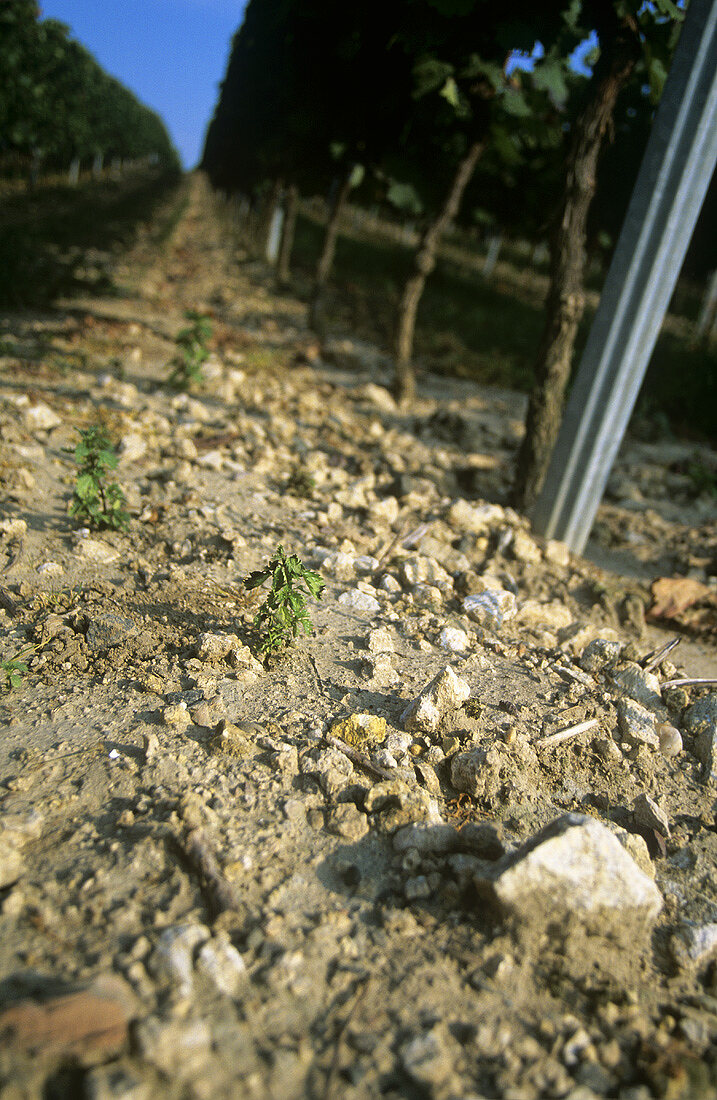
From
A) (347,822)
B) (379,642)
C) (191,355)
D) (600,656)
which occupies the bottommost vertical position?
(347,822)

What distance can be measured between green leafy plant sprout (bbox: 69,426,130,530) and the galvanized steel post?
2.51 metres

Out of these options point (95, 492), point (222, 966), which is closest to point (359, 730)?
point (222, 966)

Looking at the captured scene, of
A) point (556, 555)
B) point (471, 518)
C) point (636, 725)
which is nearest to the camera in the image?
point (636, 725)

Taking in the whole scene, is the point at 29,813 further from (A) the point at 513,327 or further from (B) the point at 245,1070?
(A) the point at 513,327

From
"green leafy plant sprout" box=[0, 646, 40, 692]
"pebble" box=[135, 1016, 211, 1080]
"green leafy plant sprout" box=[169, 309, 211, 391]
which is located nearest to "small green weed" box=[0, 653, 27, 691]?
"green leafy plant sprout" box=[0, 646, 40, 692]

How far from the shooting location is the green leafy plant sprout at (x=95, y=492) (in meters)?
3.34

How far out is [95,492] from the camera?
337 cm

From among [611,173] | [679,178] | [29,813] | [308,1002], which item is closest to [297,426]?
[679,178]

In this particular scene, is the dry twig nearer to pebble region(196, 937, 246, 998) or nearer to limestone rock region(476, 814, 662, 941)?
limestone rock region(476, 814, 662, 941)

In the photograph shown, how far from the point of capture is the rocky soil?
1.49 meters

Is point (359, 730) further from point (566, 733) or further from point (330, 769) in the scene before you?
point (566, 733)

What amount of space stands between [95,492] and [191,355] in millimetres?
2692

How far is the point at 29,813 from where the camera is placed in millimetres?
1912

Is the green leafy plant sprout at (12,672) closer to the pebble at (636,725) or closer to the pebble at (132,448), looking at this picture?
the pebble at (132,448)
